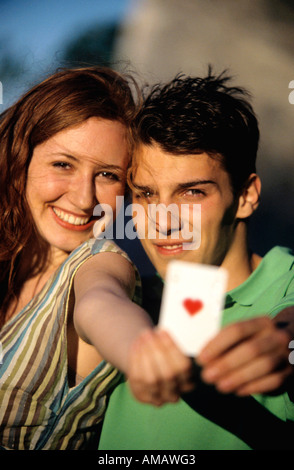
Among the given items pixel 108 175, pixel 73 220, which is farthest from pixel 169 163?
pixel 73 220

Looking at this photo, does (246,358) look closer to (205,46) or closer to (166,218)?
(166,218)

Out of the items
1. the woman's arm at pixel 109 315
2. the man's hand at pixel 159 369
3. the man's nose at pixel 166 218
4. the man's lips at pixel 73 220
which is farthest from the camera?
the man's lips at pixel 73 220

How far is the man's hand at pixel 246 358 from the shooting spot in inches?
18.1

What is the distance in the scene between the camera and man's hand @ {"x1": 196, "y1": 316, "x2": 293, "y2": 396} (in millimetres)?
459

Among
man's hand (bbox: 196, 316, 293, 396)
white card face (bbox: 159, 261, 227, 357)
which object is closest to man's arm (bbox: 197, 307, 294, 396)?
man's hand (bbox: 196, 316, 293, 396)

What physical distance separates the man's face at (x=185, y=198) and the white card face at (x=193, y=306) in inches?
14.9

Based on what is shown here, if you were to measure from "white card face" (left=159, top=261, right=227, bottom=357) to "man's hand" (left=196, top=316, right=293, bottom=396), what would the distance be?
0.11m

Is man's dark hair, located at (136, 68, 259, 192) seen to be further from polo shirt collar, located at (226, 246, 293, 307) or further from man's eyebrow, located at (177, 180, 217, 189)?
polo shirt collar, located at (226, 246, 293, 307)

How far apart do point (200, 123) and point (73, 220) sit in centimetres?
38

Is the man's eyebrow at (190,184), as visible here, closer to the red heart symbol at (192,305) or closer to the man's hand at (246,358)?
the red heart symbol at (192,305)

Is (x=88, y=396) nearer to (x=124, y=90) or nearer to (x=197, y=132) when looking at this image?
(x=197, y=132)

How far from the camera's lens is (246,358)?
0.47 metres

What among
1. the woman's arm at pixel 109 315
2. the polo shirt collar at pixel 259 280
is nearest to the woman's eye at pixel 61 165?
the woman's arm at pixel 109 315

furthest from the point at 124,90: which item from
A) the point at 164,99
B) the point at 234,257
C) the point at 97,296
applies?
the point at 97,296
